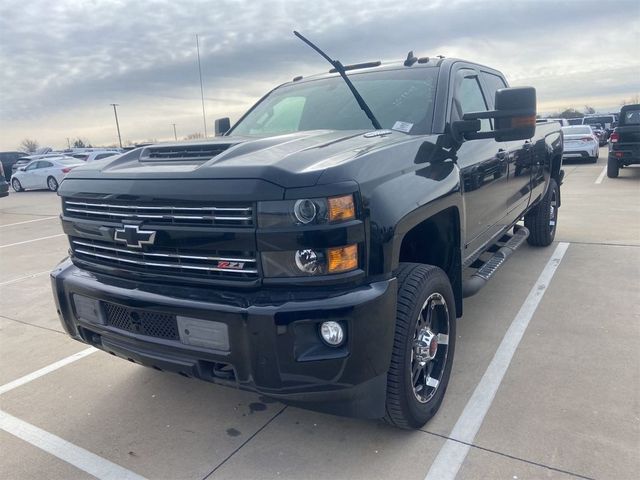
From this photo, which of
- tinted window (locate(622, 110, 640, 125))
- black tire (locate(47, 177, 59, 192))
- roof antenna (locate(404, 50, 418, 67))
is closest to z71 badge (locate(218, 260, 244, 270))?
roof antenna (locate(404, 50, 418, 67))

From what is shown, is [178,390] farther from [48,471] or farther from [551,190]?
[551,190]

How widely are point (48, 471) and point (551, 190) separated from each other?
5933mm

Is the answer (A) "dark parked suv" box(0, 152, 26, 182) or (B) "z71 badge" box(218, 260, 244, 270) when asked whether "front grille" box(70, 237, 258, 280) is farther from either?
(A) "dark parked suv" box(0, 152, 26, 182)

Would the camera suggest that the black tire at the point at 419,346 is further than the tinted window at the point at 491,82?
No

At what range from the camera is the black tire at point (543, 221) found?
6.23 metres

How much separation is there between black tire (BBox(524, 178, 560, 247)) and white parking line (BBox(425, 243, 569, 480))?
5.99 ft

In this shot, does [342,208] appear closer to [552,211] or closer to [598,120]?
[552,211]

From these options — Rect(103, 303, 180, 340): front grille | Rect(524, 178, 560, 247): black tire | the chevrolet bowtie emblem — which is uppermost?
the chevrolet bowtie emblem

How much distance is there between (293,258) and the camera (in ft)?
7.11

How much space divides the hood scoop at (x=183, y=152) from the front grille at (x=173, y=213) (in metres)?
0.35

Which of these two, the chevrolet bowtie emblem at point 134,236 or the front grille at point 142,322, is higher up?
the chevrolet bowtie emblem at point 134,236

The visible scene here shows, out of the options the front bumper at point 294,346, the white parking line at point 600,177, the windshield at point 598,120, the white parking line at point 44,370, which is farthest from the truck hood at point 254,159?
the windshield at point 598,120

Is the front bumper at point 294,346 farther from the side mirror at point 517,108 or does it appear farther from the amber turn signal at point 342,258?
the side mirror at point 517,108

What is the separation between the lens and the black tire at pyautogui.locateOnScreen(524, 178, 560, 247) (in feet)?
20.4
